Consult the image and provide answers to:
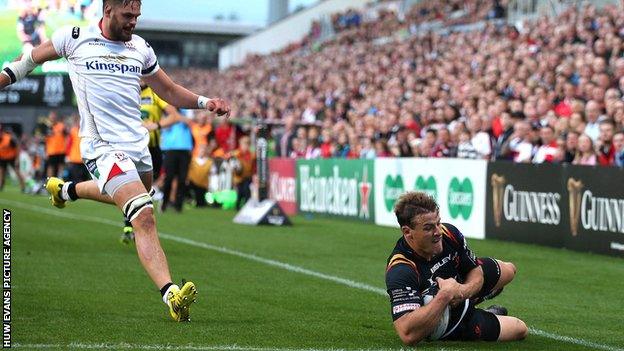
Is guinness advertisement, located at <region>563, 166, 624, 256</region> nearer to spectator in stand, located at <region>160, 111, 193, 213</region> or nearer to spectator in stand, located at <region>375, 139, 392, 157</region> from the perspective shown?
spectator in stand, located at <region>375, 139, 392, 157</region>

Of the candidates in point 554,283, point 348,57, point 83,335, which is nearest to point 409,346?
point 83,335

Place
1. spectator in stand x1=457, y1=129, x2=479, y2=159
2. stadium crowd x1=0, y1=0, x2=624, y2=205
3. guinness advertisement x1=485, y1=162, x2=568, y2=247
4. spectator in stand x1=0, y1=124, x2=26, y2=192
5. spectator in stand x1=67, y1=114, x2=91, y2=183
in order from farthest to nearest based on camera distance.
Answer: spectator in stand x1=0, y1=124, x2=26, y2=192 → spectator in stand x1=67, y1=114, x2=91, y2=183 → spectator in stand x1=457, y1=129, x2=479, y2=159 → stadium crowd x1=0, y1=0, x2=624, y2=205 → guinness advertisement x1=485, y1=162, x2=568, y2=247

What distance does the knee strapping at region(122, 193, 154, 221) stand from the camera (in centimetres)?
911

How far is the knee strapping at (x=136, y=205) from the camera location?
29.9 ft

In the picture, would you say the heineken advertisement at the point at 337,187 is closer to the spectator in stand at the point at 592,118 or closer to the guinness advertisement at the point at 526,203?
the guinness advertisement at the point at 526,203

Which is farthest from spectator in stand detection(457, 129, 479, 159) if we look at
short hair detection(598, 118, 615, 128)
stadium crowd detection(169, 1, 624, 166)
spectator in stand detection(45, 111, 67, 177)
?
spectator in stand detection(45, 111, 67, 177)

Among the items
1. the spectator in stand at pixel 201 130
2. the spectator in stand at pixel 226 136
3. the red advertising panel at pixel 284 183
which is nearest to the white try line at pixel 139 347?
the red advertising panel at pixel 284 183

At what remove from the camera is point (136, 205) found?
912 centimetres

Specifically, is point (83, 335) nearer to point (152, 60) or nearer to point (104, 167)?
point (104, 167)

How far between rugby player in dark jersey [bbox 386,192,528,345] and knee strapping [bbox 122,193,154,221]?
2.02 m

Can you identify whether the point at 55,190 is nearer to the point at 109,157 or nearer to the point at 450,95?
the point at 109,157

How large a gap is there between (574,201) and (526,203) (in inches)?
52.8

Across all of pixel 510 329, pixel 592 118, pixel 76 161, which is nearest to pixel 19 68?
pixel 510 329

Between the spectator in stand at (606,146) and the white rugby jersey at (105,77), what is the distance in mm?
9323
